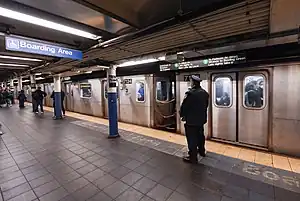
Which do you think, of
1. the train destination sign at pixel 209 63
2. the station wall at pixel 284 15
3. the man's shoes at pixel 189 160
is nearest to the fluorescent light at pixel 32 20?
the train destination sign at pixel 209 63

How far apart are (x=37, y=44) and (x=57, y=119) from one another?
6346mm

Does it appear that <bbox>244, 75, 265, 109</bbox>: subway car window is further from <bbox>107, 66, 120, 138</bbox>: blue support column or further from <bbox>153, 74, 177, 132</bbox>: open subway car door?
<bbox>107, 66, 120, 138</bbox>: blue support column

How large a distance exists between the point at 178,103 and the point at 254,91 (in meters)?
2.28

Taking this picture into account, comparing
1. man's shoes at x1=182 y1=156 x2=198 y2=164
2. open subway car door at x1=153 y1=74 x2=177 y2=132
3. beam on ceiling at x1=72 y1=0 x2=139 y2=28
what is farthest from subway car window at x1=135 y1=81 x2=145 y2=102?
beam on ceiling at x1=72 y1=0 x2=139 y2=28

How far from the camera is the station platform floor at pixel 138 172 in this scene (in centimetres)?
255

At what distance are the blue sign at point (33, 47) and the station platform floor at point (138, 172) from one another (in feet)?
7.62

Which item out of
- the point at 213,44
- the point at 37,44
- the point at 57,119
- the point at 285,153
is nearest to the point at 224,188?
the point at 285,153

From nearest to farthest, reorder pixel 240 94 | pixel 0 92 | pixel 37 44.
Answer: pixel 37 44
pixel 240 94
pixel 0 92

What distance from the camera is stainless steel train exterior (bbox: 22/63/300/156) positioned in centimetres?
390

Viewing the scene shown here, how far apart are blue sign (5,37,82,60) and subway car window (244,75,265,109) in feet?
14.7

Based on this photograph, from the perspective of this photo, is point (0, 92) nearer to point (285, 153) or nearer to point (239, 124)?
point (239, 124)

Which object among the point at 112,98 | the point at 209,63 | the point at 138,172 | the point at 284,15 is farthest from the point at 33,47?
the point at 284,15

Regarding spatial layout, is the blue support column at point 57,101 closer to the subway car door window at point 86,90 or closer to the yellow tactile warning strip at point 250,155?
the subway car door window at point 86,90

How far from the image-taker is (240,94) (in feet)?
15.1
